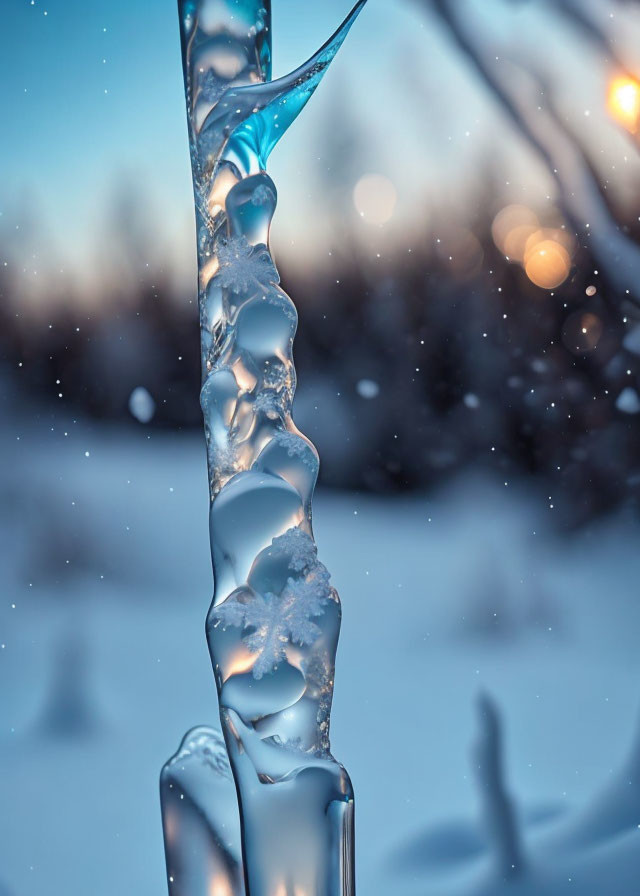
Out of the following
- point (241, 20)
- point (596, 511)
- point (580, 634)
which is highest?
point (241, 20)

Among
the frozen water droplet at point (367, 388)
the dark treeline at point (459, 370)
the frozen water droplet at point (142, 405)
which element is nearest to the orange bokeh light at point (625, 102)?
the dark treeline at point (459, 370)

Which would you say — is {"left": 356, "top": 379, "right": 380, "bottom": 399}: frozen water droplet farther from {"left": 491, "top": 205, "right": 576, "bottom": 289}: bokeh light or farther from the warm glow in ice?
the warm glow in ice

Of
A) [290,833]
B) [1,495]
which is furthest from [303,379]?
[290,833]

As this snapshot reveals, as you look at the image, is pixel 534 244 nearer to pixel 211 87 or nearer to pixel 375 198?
pixel 375 198

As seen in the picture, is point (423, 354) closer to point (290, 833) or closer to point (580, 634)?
point (580, 634)

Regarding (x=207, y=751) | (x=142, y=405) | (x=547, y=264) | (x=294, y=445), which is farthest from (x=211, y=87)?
(x=547, y=264)

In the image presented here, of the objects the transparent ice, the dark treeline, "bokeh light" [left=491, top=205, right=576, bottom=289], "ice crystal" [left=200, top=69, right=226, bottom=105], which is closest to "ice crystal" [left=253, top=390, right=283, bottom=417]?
the transparent ice

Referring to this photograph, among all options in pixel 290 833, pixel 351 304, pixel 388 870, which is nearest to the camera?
pixel 290 833
